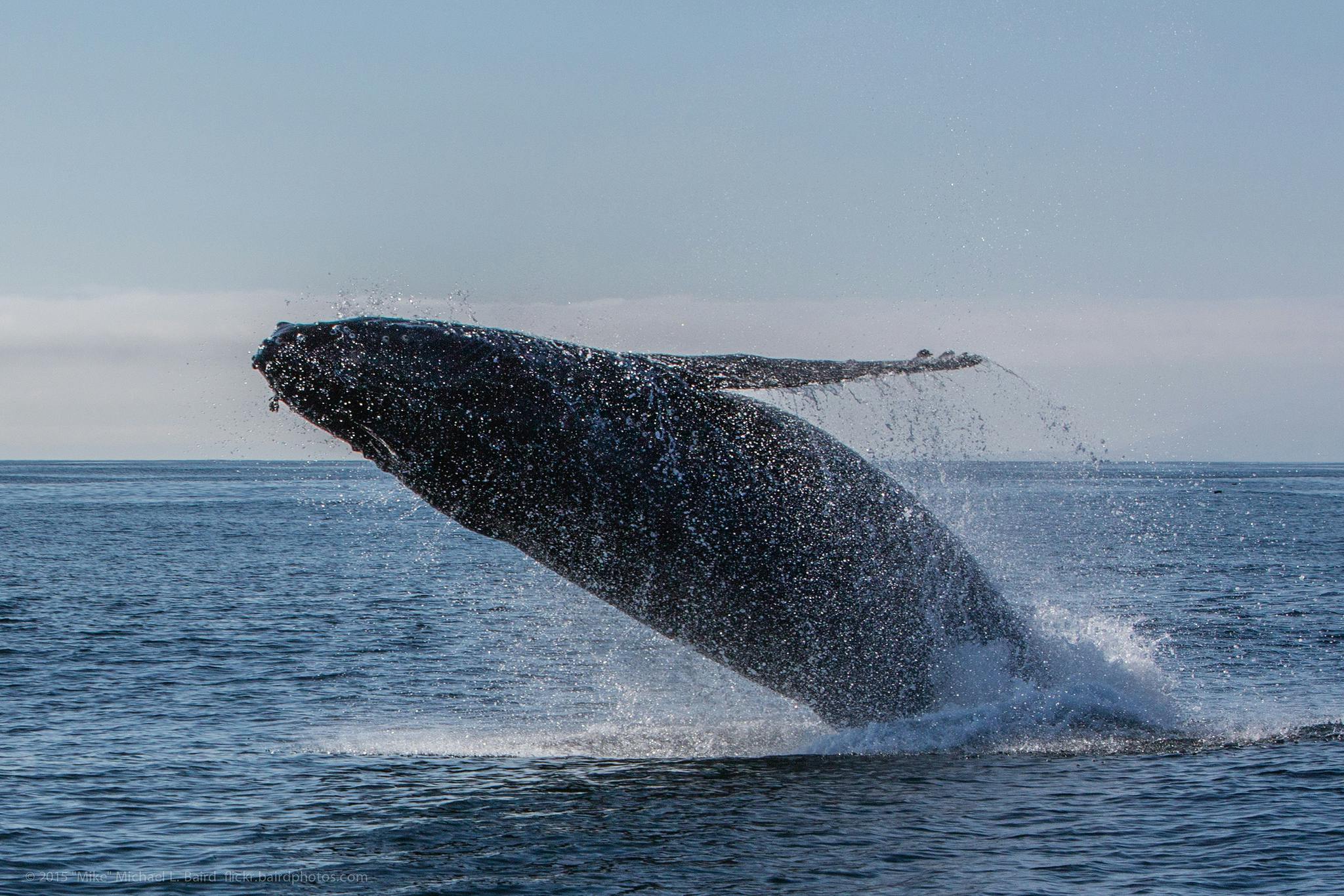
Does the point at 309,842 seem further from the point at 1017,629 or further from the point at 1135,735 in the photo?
the point at 1135,735

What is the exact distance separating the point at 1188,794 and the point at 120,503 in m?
112

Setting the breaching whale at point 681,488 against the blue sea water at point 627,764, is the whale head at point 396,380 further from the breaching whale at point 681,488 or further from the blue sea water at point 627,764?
the blue sea water at point 627,764

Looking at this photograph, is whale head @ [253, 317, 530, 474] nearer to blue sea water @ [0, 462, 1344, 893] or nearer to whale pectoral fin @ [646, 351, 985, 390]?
whale pectoral fin @ [646, 351, 985, 390]

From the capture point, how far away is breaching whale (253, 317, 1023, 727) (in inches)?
469

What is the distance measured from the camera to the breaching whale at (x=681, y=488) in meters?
11.9

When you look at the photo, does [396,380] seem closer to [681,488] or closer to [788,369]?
[681,488]

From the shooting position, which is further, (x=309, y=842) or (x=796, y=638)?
(x=796, y=638)

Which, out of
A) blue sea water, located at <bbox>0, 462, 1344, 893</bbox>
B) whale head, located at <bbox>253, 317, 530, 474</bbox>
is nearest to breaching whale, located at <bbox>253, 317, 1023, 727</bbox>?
whale head, located at <bbox>253, 317, 530, 474</bbox>

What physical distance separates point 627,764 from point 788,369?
5.13 m

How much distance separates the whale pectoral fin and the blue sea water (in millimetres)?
3137

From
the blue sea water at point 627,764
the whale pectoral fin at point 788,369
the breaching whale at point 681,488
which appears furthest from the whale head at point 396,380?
the blue sea water at point 627,764

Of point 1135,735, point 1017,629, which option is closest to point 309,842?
point 1017,629

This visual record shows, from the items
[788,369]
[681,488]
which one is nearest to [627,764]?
[681,488]

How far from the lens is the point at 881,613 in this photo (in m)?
14.6
